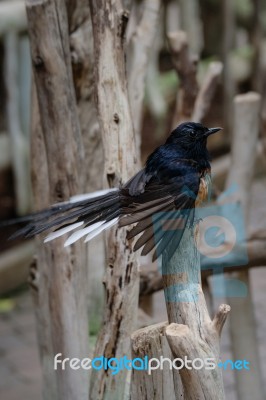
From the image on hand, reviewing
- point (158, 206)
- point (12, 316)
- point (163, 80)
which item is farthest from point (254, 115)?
point (163, 80)

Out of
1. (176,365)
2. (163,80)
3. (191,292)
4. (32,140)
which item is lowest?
(176,365)

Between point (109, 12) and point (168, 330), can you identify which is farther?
point (109, 12)

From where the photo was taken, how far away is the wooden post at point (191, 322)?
1.69m

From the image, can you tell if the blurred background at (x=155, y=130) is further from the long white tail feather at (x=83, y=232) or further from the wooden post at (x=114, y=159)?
the long white tail feather at (x=83, y=232)

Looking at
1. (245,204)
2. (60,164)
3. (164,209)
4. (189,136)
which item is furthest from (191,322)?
(245,204)

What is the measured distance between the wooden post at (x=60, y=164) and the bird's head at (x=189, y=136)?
1.82ft

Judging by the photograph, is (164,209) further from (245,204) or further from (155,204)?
(245,204)

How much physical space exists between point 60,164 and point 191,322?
820 mm

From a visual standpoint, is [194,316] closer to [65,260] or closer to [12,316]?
[65,260]

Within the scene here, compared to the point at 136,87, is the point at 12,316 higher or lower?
lower

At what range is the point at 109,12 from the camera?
2283mm

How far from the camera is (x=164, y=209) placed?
1.76 m

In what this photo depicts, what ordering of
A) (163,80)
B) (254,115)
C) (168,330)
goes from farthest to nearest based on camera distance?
1. (163,80)
2. (254,115)
3. (168,330)

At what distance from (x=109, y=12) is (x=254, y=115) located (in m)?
1.02
